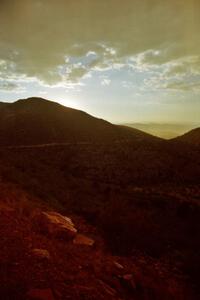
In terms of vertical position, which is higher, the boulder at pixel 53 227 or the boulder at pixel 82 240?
the boulder at pixel 53 227

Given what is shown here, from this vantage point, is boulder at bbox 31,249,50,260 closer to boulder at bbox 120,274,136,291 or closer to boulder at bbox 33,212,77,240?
boulder at bbox 33,212,77,240

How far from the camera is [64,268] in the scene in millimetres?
5617

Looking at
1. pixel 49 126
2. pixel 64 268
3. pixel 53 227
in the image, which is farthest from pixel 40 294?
pixel 49 126

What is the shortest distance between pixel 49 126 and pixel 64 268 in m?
63.5

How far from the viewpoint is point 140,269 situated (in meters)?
6.95

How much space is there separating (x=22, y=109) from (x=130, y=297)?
8228 centimetres

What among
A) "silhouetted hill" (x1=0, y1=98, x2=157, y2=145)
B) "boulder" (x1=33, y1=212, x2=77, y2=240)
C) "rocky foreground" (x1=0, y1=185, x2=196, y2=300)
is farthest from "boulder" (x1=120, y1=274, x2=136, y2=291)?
"silhouetted hill" (x1=0, y1=98, x2=157, y2=145)

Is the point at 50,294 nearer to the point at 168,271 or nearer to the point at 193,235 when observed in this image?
the point at 168,271

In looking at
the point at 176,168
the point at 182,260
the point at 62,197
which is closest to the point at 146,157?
the point at 176,168

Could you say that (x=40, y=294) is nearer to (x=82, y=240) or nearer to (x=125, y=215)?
(x=82, y=240)

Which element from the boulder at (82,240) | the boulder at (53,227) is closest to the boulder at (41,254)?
the boulder at (53,227)

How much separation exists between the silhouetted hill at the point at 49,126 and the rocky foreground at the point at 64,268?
47.0 m

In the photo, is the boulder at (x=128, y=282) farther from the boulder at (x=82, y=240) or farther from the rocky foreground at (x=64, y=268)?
the boulder at (x=82, y=240)

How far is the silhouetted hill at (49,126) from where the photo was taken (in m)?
58.7
